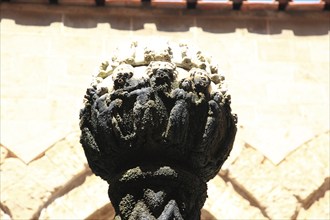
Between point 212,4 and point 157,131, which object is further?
point 212,4

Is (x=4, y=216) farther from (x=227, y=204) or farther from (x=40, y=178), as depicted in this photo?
(x=227, y=204)

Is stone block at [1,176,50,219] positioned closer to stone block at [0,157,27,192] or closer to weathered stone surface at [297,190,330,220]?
stone block at [0,157,27,192]

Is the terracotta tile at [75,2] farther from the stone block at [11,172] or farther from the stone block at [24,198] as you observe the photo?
the stone block at [24,198]

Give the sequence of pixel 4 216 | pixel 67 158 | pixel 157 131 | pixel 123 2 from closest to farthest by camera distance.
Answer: pixel 157 131 → pixel 4 216 → pixel 67 158 → pixel 123 2

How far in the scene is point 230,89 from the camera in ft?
23.0

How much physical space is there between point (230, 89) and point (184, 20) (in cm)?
76

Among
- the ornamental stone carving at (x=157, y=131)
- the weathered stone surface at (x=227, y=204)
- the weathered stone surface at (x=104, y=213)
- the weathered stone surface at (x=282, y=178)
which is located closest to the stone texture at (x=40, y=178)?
the weathered stone surface at (x=104, y=213)

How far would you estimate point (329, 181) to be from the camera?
655 centimetres

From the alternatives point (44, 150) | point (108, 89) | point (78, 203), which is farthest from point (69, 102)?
point (108, 89)

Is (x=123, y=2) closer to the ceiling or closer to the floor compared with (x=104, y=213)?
closer to the ceiling

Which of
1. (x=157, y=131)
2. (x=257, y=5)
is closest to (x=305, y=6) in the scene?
(x=257, y=5)

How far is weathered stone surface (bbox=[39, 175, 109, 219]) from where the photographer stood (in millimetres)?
6277

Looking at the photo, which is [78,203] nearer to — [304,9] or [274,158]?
[274,158]

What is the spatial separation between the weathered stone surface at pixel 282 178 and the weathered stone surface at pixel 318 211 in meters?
0.05
